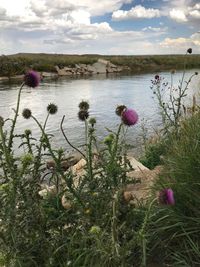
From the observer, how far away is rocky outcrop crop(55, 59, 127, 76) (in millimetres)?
53406

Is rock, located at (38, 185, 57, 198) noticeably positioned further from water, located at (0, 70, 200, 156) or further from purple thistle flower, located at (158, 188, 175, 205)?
water, located at (0, 70, 200, 156)

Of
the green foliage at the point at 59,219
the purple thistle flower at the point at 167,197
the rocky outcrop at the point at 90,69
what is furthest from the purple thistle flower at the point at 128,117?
the rocky outcrop at the point at 90,69

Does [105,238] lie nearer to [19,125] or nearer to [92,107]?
[19,125]

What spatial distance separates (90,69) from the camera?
5666 centimetres

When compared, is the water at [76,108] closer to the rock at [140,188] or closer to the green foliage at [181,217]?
the rock at [140,188]

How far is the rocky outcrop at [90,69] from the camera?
53.4 meters

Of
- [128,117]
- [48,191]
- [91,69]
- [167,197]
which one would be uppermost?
[128,117]

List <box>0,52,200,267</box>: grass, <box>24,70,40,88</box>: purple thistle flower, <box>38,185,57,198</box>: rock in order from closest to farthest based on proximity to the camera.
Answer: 1. <box>0,52,200,267</box>: grass
2. <box>24,70,40,88</box>: purple thistle flower
3. <box>38,185,57,198</box>: rock

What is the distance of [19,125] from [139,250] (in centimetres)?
1368

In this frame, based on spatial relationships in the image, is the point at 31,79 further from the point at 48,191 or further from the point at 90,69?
the point at 90,69

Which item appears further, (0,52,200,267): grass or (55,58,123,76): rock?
(55,58,123,76): rock

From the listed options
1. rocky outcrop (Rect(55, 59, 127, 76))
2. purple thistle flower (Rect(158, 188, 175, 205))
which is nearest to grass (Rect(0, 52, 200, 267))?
purple thistle flower (Rect(158, 188, 175, 205))

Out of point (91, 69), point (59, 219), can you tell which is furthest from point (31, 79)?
point (91, 69)

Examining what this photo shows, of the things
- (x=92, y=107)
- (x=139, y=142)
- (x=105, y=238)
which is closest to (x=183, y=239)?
(x=105, y=238)
